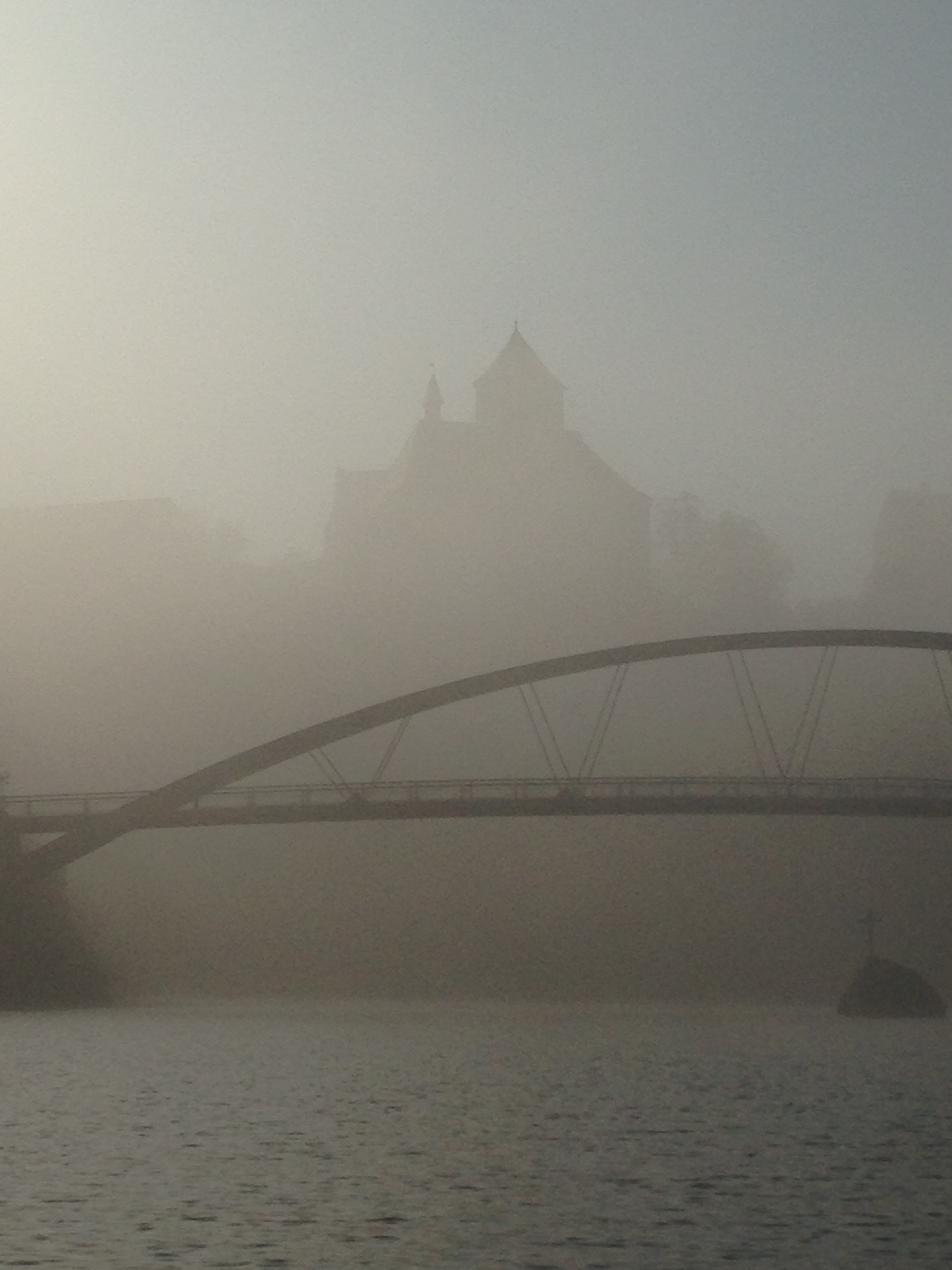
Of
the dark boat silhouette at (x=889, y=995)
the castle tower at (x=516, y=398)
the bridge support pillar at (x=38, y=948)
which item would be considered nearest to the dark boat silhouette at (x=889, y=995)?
the dark boat silhouette at (x=889, y=995)

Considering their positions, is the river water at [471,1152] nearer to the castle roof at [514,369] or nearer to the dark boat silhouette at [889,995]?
the dark boat silhouette at [889,995]

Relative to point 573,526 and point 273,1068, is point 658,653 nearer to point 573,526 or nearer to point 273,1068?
point 273,1068

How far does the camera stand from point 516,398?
169 meters

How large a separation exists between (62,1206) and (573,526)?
459ft

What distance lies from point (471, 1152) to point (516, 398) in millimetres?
142118

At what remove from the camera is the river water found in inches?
841

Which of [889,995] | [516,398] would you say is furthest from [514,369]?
[889,995]

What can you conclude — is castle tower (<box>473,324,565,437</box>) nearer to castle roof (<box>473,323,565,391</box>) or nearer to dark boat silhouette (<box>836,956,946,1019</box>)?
castle roof (<box>473,323,565,391</box>)

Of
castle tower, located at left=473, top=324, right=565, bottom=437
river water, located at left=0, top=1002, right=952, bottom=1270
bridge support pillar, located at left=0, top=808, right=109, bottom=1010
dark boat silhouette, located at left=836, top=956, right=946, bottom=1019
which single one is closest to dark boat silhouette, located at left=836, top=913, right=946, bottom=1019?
dark boat silhouette, located at left=836, top=956, right=946, bottom=1019

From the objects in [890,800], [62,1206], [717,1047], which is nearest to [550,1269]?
[62,1206]

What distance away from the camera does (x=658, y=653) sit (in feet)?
230

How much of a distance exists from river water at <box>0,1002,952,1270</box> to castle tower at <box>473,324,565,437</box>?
11552 centimetres

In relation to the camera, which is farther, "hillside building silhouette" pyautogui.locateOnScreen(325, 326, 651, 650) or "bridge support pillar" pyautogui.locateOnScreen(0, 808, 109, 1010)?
"hillside building silhouette" pyautogui.locateOnScreen(325, 326, 651, 650)

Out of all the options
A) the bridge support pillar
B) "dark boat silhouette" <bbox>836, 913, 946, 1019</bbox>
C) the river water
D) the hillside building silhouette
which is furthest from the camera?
the hillside building silhouette
